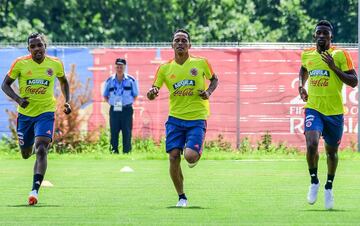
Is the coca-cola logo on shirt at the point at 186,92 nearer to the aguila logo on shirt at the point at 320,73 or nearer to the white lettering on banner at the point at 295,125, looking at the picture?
the aguila logo on shirt at the point at 320,73

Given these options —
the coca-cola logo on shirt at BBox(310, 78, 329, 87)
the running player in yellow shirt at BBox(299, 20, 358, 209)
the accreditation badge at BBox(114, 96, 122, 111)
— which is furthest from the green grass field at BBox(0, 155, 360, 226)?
the accreditation badge at BBox(114, 96, 122, 111)

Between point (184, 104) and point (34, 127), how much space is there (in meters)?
2.15

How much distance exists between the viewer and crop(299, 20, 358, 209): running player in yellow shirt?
15383 millimetres

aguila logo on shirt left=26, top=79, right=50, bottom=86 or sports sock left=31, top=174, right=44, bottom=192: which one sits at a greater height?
aguila logo on shirt left=26, top=79, right=50, bottom=86

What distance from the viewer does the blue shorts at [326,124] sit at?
51.0 feet

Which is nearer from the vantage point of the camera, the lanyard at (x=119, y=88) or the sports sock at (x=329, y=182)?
the sports sock at (x=329, y=182)

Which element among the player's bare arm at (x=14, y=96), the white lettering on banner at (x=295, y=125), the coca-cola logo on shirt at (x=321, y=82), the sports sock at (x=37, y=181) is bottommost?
the sports sock at (x=37, y=181)

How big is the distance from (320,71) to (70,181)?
5864 mm

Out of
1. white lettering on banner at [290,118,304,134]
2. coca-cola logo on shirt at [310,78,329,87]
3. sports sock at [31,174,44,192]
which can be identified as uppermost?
coca-cola logo on shirt at [310,78,329,87]

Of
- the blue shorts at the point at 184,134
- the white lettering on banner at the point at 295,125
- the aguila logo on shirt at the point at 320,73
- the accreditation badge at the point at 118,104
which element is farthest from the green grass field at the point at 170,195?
the white lettering on banner at the point at 295,125

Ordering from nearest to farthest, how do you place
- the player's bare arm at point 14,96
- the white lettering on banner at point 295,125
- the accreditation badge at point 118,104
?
the player's bare arm at point 14,96, the accreditation badge at point 118,104, the white lettering on banner at point 295,125

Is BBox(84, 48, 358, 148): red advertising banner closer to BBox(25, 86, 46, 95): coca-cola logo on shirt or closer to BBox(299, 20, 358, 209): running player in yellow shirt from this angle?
BBox(25, 86, 46, 95): coca-cola logo on shirt

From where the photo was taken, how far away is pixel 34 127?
16875 mm

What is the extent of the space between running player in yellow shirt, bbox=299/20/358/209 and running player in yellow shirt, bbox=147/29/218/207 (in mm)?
1233
